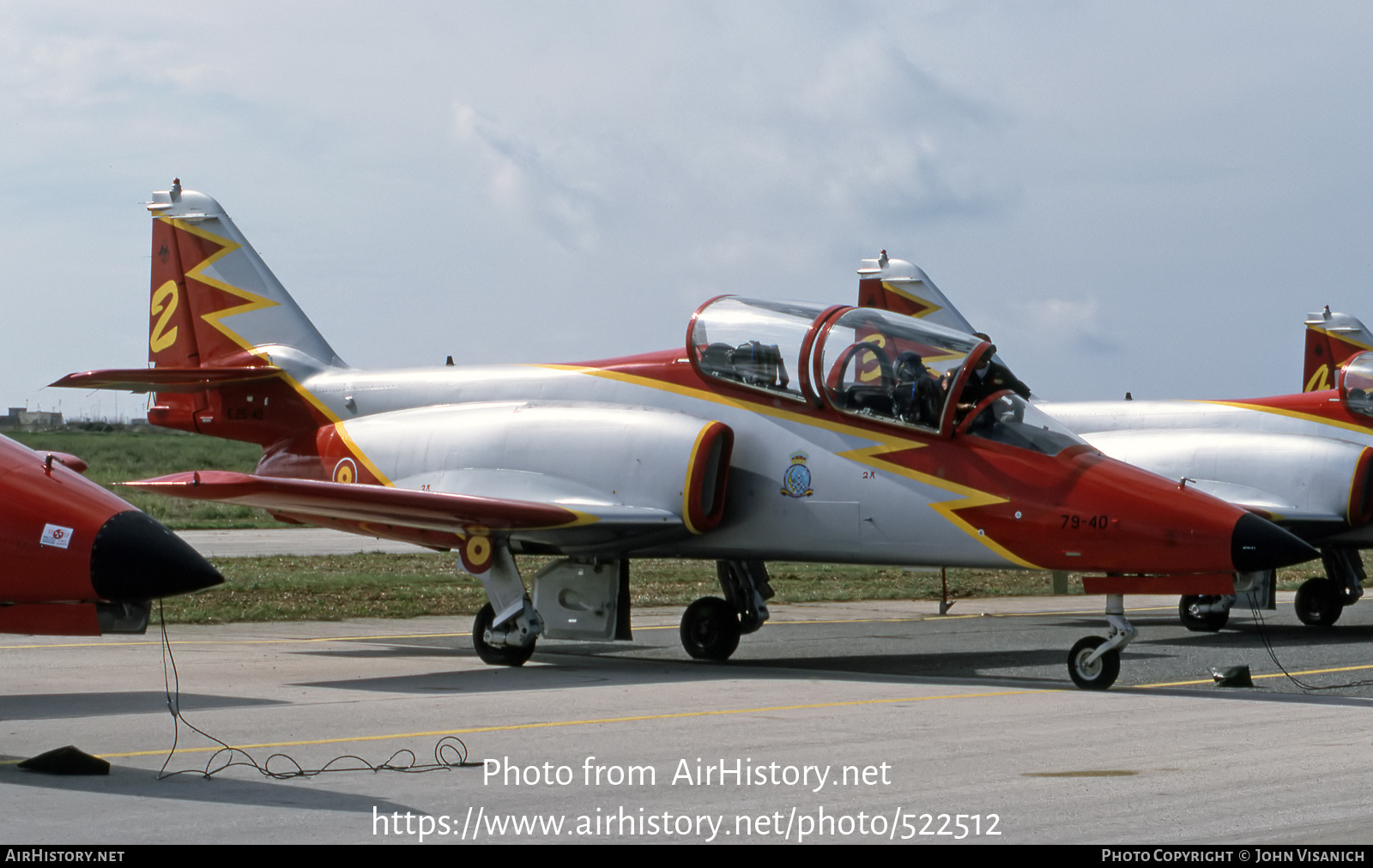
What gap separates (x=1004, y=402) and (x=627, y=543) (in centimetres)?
354

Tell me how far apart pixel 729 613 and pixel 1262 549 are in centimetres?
538

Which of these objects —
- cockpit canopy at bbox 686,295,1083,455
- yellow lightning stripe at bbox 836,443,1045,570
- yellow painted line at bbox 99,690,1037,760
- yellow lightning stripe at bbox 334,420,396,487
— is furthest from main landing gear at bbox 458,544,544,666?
yellow painted line at bbox 99,690,1037,760

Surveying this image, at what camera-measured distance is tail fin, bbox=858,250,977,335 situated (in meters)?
26.3

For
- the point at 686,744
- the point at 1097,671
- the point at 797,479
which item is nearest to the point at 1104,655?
the point at 1097,671

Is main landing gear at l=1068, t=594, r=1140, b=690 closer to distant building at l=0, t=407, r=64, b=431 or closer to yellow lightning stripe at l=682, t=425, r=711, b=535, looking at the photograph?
yellow lightning stripe at l=682, t=425, r=711, b=535

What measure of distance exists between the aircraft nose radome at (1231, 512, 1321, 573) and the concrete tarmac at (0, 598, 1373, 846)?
3.25ft

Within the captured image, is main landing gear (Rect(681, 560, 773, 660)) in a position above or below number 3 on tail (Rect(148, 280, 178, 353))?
below

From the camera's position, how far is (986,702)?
35.5ft

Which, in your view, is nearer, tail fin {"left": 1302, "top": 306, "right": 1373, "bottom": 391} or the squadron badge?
the squadron badge

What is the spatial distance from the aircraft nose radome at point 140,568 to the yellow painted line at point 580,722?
1048mm

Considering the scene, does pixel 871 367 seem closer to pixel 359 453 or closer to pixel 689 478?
pixel 689 478

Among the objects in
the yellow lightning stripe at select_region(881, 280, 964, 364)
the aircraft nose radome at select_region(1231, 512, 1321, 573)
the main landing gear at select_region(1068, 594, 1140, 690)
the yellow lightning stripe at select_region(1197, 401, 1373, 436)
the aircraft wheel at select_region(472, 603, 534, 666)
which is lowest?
the aircraft wheel at select_region(472, 603, 534, 666)
